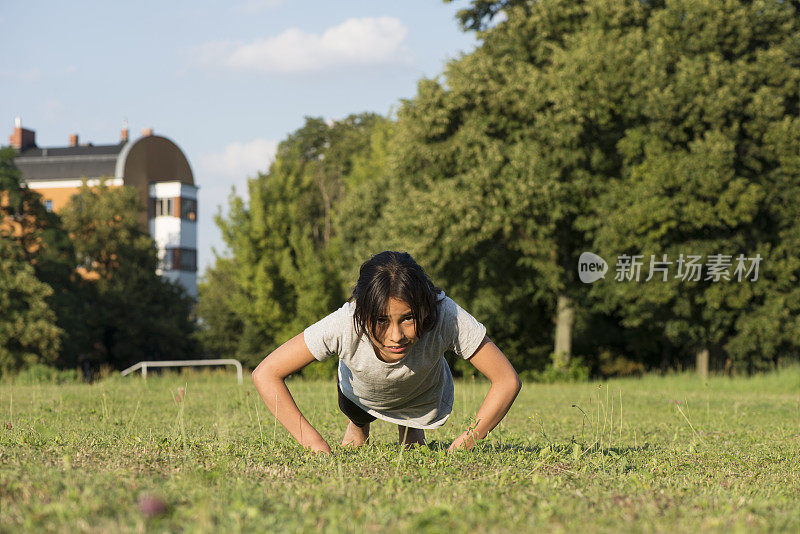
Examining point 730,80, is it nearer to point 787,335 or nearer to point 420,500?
point 787,335

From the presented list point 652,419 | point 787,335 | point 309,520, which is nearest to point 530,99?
point 787,335

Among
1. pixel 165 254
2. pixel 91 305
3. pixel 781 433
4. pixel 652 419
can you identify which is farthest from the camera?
pixel 165 254

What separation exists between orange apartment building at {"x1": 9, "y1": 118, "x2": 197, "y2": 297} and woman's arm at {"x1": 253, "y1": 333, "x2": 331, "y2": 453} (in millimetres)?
54908

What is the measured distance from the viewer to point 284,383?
5.59 meters

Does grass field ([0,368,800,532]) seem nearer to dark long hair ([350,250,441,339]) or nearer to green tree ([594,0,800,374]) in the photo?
dark long hair ([350,250,441,339])

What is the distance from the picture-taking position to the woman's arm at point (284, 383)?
217 inches

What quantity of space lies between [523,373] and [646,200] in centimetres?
1048

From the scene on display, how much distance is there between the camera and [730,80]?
88.8ft

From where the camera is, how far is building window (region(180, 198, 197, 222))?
198 ft

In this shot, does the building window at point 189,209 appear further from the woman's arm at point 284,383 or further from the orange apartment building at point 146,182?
the woman's arm at point 284,383

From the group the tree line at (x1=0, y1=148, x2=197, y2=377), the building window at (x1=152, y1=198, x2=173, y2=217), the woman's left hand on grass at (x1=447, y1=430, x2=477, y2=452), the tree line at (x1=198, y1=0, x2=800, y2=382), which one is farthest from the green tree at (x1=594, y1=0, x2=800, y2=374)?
the building window at (x1=152, y1=198, x2=173, y2=217)

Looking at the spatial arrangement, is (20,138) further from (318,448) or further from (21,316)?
(318,448)
